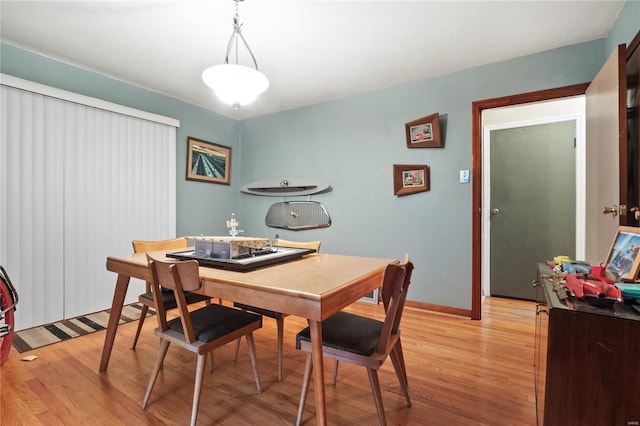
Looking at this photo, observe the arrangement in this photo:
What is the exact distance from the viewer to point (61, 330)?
2.40 metres

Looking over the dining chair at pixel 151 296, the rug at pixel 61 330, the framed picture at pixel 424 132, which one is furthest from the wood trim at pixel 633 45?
the rug at pixel 61 330

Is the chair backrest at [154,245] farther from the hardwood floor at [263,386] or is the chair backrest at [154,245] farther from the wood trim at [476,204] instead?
the wood trim at [476,204]

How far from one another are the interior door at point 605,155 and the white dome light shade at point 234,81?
1918 mm

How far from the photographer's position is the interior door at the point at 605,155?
1.59 metres

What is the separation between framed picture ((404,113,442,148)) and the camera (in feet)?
9.21

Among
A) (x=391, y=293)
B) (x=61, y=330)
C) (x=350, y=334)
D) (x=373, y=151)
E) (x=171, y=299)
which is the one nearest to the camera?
(x=391, y=293)

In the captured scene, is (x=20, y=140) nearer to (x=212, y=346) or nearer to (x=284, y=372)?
(x=212, y=346)

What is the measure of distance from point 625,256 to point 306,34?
2.20 m

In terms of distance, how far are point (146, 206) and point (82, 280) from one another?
2.85ft

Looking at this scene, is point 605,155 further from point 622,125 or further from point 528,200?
point 528,200

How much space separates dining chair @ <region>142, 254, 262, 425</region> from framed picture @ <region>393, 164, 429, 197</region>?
2.01 metres

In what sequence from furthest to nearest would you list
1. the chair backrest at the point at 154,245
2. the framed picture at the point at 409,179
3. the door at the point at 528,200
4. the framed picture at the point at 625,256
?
the door at the point at 528,200 → the framed picture at the point at 409,179 → the chair backrest at the point at 154,245 → the framed picture at the point at 625,256

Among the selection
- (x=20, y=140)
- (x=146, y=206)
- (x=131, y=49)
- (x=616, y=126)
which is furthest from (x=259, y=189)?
(x=616, y=126)

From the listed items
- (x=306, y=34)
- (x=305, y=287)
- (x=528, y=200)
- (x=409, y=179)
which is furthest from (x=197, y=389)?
(x=528, y=200)
